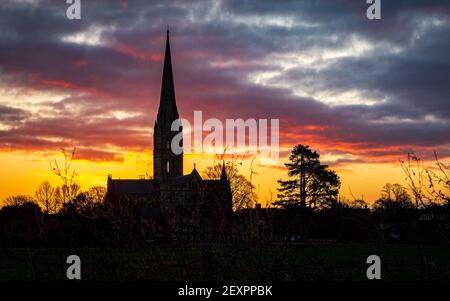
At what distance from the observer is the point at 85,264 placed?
7262 millimetres

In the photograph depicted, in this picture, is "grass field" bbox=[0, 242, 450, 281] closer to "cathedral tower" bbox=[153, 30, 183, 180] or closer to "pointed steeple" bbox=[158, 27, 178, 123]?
"pointed steeple" bbox=[158, 27, 178, 123]

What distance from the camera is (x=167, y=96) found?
122 m

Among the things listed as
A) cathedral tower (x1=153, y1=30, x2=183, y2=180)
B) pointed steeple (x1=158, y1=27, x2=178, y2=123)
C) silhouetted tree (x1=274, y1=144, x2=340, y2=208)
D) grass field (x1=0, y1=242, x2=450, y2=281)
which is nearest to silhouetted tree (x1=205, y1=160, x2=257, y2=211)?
grass field (x1=0, y1=242, x2=450, y2=281)

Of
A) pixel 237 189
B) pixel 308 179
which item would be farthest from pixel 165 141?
pixel 237 189

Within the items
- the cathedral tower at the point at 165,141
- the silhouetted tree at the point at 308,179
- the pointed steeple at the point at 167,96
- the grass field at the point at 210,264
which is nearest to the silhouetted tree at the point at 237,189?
the grass field at the point at 210,264

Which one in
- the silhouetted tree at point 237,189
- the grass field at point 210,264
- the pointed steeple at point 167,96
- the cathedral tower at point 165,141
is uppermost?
the pointed steeple at point 167,96

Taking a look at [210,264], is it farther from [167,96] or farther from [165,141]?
[165,141]

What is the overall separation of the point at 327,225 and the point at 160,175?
287ft

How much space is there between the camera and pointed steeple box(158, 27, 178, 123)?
117312 millimetres

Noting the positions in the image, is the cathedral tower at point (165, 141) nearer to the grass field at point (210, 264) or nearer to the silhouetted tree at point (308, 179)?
the silhouetted tree at point (308, 179)

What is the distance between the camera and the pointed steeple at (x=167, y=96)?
117m
